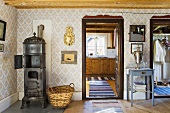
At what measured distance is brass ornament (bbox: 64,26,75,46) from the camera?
4961mm

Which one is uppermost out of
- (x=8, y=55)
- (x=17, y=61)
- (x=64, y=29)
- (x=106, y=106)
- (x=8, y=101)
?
(x=64, y=29)

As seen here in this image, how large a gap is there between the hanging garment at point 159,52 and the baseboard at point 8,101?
4.65 metres

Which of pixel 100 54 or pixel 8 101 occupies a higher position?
pixel 100 54

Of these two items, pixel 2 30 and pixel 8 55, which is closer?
pixel 2 30

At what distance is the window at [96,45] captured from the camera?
9.73m

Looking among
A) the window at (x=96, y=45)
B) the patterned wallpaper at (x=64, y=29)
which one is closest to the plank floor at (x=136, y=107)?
the patterned wallpaper at (x=64, y=29)

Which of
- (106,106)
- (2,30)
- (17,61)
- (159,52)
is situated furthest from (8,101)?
(159,52)

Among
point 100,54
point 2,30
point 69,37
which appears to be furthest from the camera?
point 100,54

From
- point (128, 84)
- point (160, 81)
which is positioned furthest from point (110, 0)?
point (160, 81)

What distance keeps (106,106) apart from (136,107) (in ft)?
2.15

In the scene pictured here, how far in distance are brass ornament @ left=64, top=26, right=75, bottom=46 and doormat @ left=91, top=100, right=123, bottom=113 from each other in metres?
1.58

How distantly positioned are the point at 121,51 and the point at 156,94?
1.61 meters

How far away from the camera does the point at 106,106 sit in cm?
440

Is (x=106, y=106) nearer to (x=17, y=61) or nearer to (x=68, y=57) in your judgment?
(x=68, y=57)
